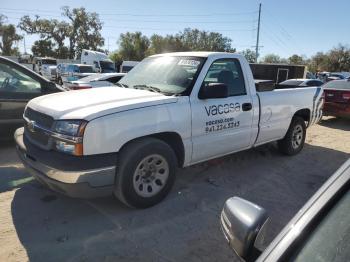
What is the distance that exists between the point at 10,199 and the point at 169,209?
1954 mm

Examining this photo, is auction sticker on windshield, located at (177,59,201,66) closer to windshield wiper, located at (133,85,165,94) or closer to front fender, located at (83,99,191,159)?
windshield wiper, located at (133,85,165,94)

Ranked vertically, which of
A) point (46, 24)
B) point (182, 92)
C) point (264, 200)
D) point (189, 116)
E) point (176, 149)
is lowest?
point (264, 200)

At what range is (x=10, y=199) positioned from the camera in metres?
4.18

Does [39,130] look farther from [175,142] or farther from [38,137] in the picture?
[175,142]

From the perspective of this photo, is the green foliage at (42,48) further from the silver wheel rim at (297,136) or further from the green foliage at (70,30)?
the silver wheel rim at (297,136)

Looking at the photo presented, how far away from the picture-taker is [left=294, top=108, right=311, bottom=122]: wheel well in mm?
6380

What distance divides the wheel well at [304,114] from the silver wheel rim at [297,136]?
9.4 inches

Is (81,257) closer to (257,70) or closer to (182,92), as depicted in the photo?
(182,92)

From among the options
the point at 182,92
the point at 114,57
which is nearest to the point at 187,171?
the point at 182,92

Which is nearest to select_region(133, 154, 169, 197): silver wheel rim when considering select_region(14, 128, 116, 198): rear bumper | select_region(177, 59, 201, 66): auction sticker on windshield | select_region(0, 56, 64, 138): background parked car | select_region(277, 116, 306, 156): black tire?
select_region(14, 128, 116, 198): rear bumper

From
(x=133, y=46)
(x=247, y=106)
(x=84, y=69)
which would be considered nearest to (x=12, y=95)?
(x=247, y=106)

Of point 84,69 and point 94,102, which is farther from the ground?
point 94,102

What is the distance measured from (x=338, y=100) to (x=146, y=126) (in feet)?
28.5

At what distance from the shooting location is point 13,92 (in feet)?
19.8
